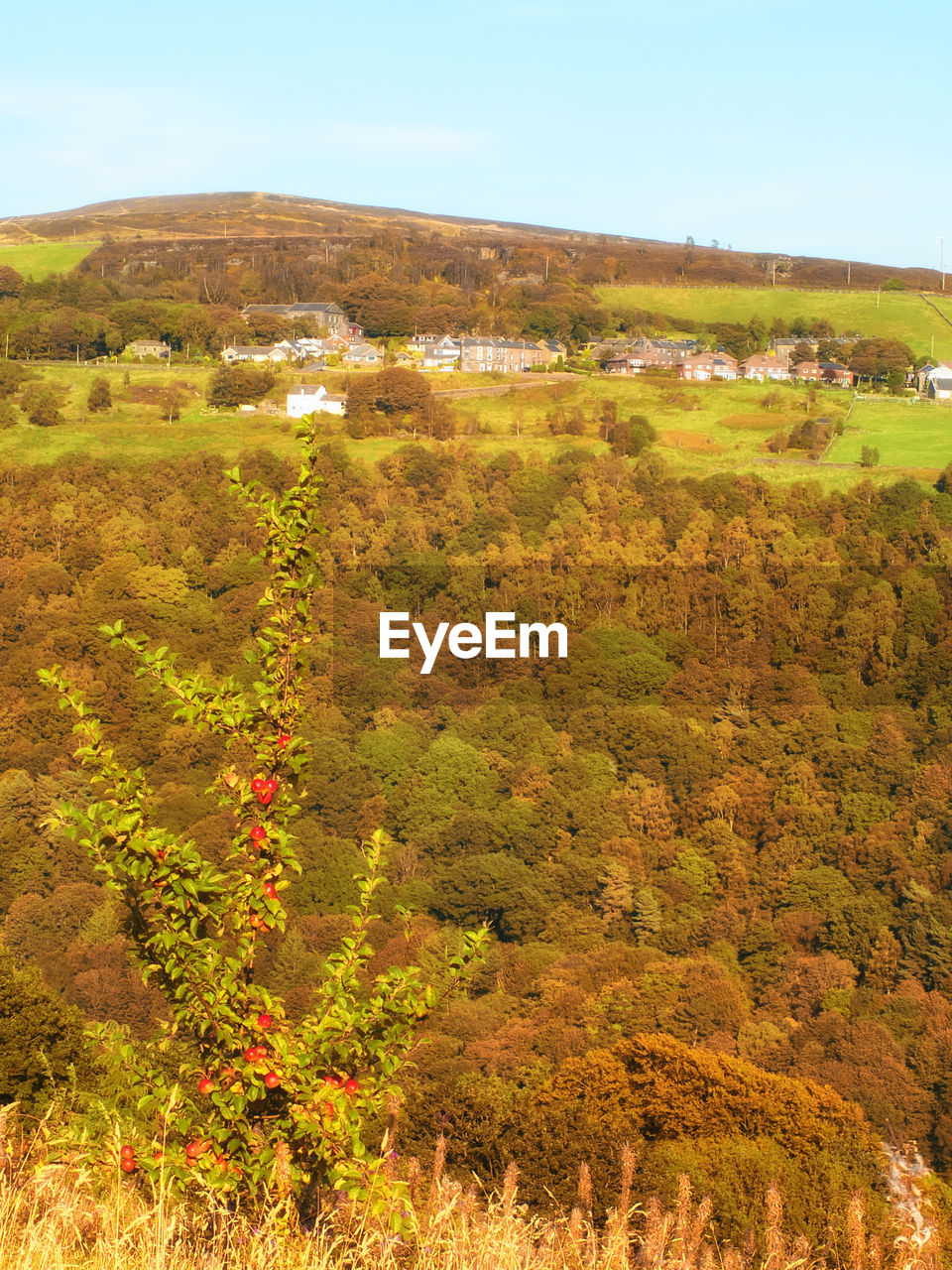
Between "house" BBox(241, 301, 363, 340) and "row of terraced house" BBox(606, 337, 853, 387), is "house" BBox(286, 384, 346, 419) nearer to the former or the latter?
"row of terraced house" BBox(606, 337, 853, 387)

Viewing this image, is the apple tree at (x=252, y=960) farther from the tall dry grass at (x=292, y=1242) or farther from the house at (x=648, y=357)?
the house at (x=648, y=357)

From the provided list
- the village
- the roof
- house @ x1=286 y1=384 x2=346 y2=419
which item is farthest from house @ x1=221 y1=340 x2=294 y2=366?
house @ x1=286 y1=384 x2=346 y2=419

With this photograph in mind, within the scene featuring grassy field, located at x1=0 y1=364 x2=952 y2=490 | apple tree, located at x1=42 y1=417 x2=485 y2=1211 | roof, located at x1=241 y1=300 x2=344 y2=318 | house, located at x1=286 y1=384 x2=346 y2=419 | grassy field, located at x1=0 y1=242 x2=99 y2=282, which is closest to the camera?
apple tree, located at x1=42 y1=417 x2=485 y2=1211

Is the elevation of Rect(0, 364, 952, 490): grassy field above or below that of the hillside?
below

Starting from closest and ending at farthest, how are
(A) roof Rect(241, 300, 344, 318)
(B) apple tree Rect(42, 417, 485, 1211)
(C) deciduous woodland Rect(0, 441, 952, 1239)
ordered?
1. (B) apple tree Rect(42, 417, 485, 1211)
2. (C) deciduous woodland Rect(0, 441, 952, 1239)
3. (A) roof Rect(241, 300, 344, 318)

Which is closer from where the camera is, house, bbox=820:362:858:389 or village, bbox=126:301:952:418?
house, bbox=820:362:858:389

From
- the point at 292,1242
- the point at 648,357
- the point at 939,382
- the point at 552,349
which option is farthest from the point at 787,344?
the point at 292,1242
